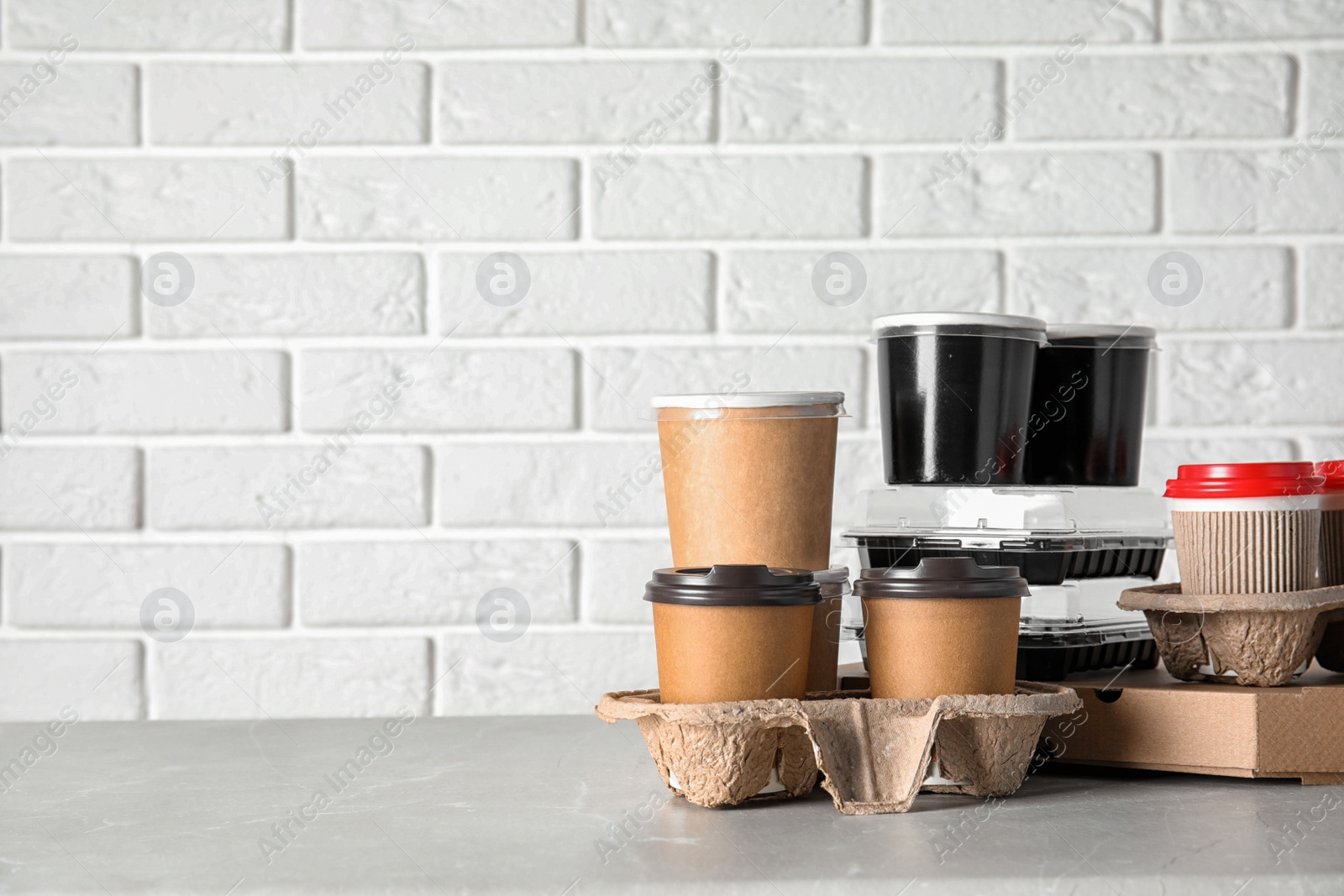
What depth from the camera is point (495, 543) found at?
136 cm

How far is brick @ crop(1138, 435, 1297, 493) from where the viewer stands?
1343mm

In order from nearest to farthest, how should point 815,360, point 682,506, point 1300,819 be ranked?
1. point 1300,819
2. point 682,506
3. point 815,360

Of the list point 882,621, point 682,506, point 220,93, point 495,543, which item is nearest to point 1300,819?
point 882,621

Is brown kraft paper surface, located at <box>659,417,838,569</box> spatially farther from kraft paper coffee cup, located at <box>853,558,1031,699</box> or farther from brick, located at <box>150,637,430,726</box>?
brick, located at <box>150,637,430,726</box>

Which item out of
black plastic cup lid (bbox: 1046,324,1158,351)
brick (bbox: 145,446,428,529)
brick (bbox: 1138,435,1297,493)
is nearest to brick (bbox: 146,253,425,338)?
brick (bbox: 145,446,428,529)

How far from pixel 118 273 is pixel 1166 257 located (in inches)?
48.8

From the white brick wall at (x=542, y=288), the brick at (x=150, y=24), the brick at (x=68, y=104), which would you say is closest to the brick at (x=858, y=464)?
the white brick wall at (x=542, y=288)

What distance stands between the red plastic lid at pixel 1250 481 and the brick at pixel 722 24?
78cm

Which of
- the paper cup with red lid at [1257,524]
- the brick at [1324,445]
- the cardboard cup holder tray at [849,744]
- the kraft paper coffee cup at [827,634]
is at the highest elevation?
the brick at [1324,445]

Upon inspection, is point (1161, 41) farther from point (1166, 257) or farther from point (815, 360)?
point (815, 360)

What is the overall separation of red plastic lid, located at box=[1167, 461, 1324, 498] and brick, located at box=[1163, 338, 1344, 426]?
1.96 feet

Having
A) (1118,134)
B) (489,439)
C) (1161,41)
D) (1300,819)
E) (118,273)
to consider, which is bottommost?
(1300,819)

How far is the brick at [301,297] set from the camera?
1.36m

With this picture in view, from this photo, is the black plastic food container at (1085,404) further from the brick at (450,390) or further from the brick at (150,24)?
the brick at (150,24)
